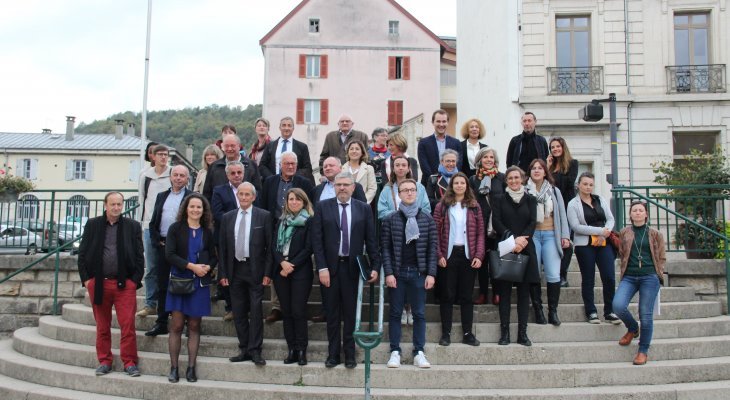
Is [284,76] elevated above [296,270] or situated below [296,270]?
above

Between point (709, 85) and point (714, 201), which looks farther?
point (709, 85)

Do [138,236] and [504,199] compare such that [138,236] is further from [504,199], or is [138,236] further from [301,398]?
[504,199]

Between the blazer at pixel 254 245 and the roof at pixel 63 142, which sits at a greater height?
the roof at pixel 63 142

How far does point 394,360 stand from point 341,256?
1.19m

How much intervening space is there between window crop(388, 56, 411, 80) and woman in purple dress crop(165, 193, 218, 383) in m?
31.9

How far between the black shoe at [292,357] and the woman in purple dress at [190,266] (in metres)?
0.94

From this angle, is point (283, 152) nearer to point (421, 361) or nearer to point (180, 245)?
point (180, 245)

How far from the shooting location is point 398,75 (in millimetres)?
37688

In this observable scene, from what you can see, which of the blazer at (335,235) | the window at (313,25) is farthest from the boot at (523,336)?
the window at (313,25)

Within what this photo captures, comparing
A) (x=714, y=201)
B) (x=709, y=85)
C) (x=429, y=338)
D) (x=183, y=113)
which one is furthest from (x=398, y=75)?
(x=183, y=113)

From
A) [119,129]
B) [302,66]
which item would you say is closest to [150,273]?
[302,66]

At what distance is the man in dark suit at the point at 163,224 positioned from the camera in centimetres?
702

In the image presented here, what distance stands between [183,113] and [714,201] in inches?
2688

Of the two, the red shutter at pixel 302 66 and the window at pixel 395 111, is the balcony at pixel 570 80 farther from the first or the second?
the red shutter at pixel 302 66
